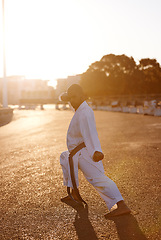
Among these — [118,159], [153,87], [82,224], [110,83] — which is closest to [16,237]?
[82,224]

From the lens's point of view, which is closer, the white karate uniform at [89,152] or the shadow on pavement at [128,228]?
the shadow on pavement at [128,228]

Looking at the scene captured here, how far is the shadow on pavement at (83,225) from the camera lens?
11.2ft

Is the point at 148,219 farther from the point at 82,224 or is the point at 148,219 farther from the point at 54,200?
the point at 54,200

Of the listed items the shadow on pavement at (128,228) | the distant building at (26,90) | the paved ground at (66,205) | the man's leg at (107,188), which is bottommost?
the distant building at (26,90)

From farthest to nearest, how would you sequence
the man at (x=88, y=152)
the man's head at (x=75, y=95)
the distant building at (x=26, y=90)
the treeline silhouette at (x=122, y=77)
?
the distant building at (x=26, y=90), the treeline silhouette at (x=122, y=77), the man's head at (x=75, y=95), the man at (x=88, y=152)

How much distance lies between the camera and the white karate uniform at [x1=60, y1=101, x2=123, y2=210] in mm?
3914

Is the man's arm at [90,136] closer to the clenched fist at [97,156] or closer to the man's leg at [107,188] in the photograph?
the clenched fist at [97,156]

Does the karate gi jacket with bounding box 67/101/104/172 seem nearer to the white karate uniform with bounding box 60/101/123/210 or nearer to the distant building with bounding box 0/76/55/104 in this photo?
the white karate uniform with bounding box 60/101/123/210

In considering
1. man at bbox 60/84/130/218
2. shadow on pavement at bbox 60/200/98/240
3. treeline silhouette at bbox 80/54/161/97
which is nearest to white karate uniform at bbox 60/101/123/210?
man at bbox 60/84/130/218

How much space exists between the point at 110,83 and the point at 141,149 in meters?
45.9

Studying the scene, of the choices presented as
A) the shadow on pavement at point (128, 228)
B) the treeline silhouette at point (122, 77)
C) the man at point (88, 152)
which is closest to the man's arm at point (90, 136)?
the man at point (88, 152)

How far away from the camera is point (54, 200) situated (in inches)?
185

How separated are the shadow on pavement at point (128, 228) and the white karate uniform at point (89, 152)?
216 millimetres

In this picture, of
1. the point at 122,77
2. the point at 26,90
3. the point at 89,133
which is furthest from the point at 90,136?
the point at 26,90
